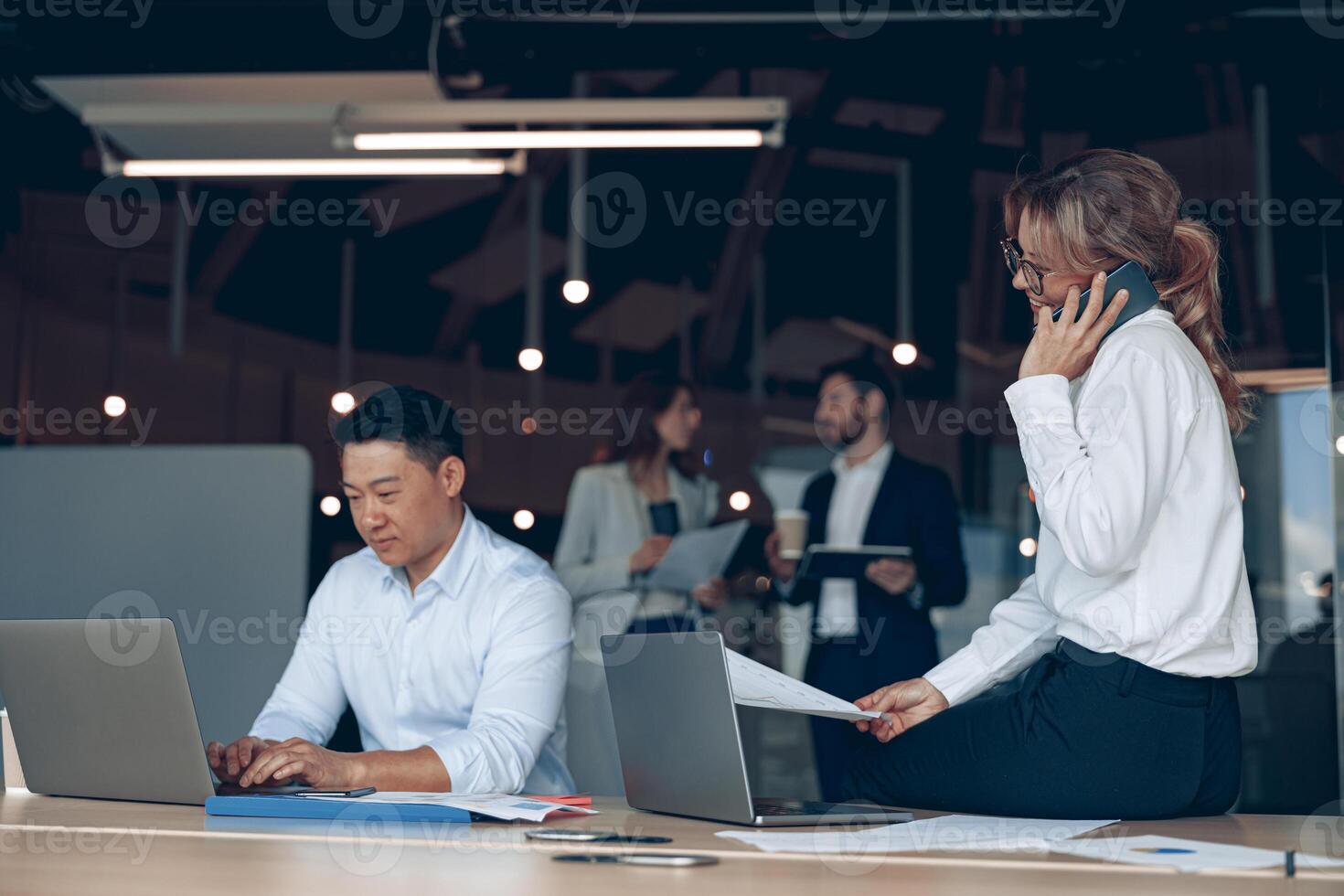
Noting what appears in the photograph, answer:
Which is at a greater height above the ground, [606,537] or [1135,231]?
[1135,231]

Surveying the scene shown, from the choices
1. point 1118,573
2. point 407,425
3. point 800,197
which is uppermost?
point 800,197

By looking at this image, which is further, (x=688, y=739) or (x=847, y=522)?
(x=847, y=522)

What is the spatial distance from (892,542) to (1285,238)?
2015 millimetres

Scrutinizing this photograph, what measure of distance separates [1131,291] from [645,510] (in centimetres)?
325

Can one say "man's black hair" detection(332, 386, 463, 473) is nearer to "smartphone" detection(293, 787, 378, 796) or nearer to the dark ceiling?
"smartphone" detection(293, 787, 378, 796)

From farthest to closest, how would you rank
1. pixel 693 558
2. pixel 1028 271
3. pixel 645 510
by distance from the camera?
pixel 645 510, pixel 693 558, pixel 1028 271

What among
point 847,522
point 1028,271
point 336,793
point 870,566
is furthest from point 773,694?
point 847,522

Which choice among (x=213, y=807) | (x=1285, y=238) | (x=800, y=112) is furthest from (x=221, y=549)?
(x=1285, y=238)

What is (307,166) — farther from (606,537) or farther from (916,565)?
(916,565)

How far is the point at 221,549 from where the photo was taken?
2957mm

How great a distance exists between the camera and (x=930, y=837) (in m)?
1.41

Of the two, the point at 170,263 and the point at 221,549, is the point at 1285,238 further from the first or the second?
the point at 170,263

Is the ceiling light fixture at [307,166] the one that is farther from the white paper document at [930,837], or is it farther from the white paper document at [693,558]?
the white paper document at [930,837]

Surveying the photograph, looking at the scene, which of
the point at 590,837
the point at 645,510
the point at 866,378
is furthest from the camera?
the point at 645,510
